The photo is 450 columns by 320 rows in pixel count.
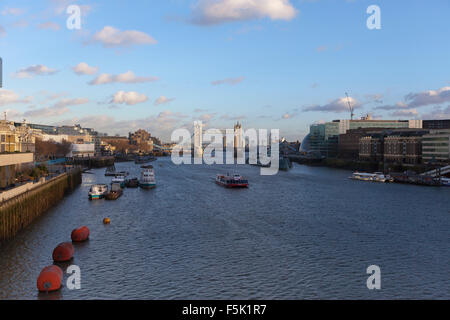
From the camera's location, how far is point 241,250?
72.3ft

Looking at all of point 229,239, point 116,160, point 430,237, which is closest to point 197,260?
point 229,239

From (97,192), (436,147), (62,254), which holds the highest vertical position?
(436,147)

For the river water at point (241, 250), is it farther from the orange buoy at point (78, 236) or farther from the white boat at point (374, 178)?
the white boat at point (374, 178)

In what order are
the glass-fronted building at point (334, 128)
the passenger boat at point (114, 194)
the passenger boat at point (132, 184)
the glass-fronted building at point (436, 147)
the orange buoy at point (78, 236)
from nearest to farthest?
the orange buoy at point (78, 236)
the passenger boat at point (114, 194)
the passenger boat at point (132, 184)
the glass-fronted building at point (436, 147)
the glass-fronted building at point (334, 128)

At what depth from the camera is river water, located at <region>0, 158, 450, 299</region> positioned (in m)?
16.5

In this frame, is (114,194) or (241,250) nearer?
(241,250)

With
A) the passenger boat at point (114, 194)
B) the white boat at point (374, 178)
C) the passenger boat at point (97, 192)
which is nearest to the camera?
the passenger boat at point (97, 192)

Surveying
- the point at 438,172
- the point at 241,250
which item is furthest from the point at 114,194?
the point at 438,172

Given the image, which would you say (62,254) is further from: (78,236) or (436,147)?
(436,147)

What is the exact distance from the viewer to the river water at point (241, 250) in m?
16.5

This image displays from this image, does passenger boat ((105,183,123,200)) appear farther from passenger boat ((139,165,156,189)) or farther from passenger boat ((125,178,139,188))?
passenger boat ((125,178,139,188))

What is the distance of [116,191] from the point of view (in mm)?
44344

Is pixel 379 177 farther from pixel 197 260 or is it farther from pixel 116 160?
pixel 116 160

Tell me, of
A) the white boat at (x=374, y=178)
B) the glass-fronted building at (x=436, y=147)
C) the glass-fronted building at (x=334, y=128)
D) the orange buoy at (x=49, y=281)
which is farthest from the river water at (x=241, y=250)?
the glass-fronted building at (x=334, y=128)
